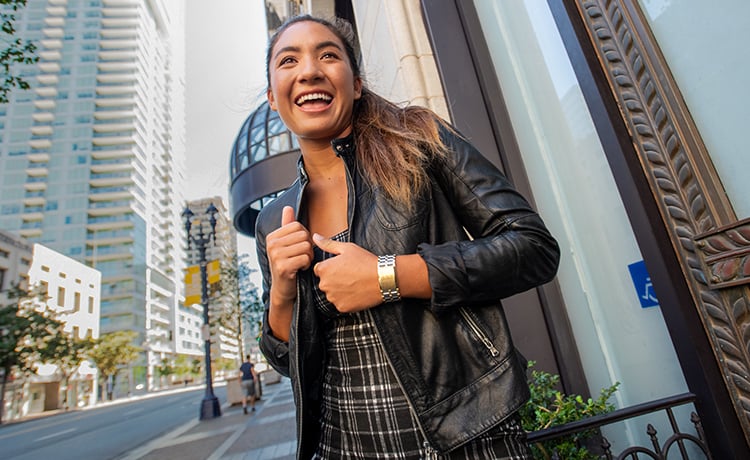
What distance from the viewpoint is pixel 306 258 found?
0.99m

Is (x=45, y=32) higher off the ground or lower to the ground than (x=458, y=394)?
higher

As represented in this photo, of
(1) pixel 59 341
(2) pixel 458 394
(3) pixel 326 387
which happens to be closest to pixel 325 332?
(3) pixel 326 387

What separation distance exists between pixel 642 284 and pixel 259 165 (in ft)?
42.5

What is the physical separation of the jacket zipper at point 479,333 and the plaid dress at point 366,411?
0.56 feet

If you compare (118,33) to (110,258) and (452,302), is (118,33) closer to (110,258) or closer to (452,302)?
(110,258)

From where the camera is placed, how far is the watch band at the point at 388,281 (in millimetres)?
885

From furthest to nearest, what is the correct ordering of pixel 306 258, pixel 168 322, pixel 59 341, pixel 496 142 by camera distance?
pixel 168 322, pixel 59 341, pixel 496 142, pixel 306 258

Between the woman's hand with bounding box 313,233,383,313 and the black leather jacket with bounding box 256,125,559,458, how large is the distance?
0.20 feet

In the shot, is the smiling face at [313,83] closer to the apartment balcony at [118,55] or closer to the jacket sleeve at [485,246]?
the jacket sleeve at [485,246]

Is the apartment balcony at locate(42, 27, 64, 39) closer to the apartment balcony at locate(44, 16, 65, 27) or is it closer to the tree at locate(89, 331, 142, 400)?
the apartment balcony at locate(44, 16, 65, 27)

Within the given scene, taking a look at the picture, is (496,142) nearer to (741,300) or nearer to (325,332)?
(741,300)

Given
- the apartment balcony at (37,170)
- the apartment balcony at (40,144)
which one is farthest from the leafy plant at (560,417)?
the apartment balcony at (40,144)

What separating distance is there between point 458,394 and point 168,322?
108 m

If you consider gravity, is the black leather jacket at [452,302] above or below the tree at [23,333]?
below
